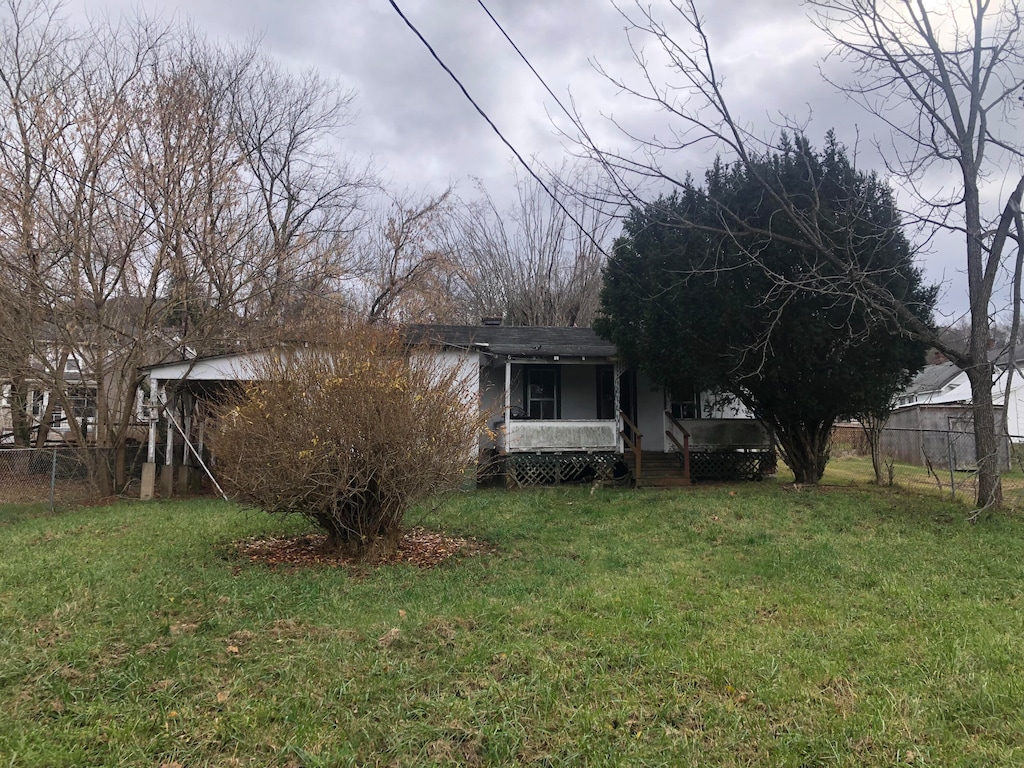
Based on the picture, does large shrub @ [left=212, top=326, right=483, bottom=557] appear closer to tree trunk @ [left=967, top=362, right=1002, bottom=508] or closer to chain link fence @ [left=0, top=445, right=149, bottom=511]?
chain link fence @ [left=0, top=445, right=149, bottom=511]

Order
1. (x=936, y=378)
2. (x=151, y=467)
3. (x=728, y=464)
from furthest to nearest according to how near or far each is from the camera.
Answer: (x=936, y=378) → (x=728, y=464) → (x=151, y=467)

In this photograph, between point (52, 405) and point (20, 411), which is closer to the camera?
point (20, 411)

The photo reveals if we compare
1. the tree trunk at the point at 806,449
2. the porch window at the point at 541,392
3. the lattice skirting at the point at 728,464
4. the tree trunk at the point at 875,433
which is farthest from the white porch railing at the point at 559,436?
the tree trunk at the point at 875,433

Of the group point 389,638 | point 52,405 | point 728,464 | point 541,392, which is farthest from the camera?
point 541,392

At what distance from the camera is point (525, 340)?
16422 millimetres

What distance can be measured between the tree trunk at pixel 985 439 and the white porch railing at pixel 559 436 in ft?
22.2

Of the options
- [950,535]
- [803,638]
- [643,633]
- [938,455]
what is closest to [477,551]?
[643,633]

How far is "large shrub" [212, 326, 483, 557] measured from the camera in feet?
22.0

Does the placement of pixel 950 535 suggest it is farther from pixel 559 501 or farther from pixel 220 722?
pixel 220 722

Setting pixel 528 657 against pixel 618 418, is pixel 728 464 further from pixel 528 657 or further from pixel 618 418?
pixel 528 657

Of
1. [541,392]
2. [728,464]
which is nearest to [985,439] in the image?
[728,464]

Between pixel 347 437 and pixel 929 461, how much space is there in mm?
11216

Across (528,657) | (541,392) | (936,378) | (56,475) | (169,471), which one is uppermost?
(936,378)

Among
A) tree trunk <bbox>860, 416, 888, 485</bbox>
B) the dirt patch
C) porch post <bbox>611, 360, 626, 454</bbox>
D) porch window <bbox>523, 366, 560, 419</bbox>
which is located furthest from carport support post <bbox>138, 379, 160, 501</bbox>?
tree trunk <bbox>860, 416, 888, 485</bbox>
